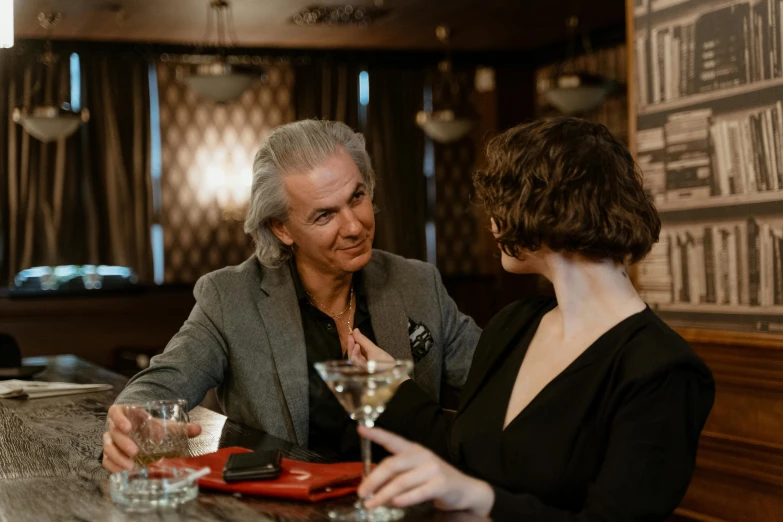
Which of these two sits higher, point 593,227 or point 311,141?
point 311,141

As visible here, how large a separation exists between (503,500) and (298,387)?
106 centimetres

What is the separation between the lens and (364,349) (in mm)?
2088

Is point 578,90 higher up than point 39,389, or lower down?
higher up

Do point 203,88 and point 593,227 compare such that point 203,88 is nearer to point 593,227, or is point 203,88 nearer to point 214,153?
point 214,153

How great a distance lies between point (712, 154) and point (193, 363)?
199 centimetres

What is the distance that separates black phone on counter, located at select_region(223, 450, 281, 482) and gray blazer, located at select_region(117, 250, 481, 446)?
621mm

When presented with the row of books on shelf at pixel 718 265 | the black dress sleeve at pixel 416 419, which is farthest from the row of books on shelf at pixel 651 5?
the black dress sleeve at pixel 416 419

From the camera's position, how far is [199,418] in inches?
100

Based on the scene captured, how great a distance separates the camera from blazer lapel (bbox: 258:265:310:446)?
244cm

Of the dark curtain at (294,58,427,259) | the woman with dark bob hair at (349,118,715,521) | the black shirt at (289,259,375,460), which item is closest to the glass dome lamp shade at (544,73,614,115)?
the dark curtain at (294,58,427,259)

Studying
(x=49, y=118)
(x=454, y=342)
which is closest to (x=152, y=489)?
(x=454, y=342)

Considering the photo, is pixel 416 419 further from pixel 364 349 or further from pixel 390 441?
pixel 390 441

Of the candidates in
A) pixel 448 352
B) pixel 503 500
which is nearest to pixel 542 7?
pixel 448 352

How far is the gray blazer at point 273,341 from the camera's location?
2.43 m
